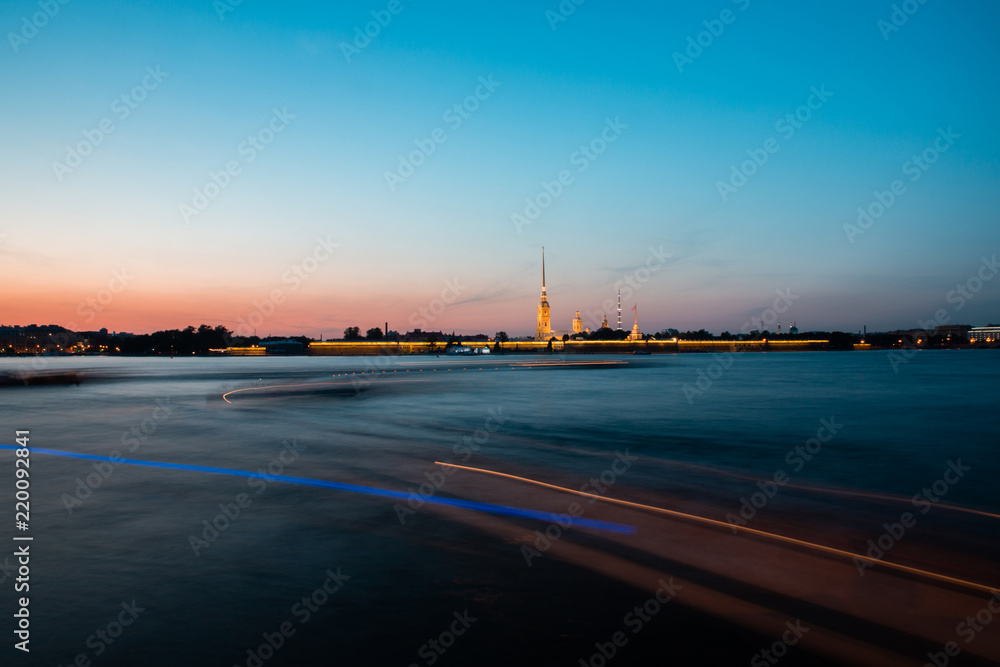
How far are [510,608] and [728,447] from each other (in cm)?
1228

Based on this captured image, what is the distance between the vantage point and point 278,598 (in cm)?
619

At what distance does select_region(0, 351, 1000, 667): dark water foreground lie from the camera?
533 centimetres

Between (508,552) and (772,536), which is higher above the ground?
(508,552)

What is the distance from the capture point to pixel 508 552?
7.59 meters

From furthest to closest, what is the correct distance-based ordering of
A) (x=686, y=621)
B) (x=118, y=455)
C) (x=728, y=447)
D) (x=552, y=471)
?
(x=728, y=447) → (x=118, y=455) → (x=552, y=471) → (x=686, y=621)

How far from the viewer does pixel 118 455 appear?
49.2 ft

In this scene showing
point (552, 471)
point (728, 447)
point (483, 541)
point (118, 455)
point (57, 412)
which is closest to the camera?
point (483, 541)

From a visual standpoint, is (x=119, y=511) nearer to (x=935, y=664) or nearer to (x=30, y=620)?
(x=30, y=620)

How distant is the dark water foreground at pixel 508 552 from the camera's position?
5328 millimetres

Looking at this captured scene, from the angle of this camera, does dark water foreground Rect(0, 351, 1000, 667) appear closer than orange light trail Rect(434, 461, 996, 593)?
Yes

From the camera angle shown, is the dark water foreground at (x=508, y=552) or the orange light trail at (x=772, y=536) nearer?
the dark water foreground at (x=508, y=552)

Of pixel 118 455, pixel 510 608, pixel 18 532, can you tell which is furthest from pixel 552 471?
pixel 118 455

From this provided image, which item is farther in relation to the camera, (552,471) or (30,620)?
(552,471)

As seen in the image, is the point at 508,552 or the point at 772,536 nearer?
the point at 508,552
